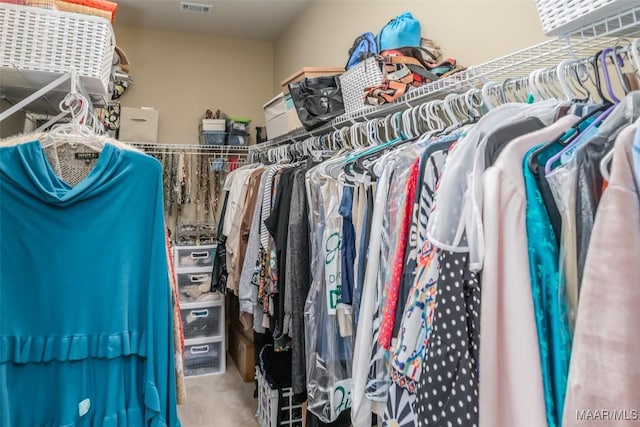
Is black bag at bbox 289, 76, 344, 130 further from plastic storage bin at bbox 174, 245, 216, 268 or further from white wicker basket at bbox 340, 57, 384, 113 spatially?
plastic storage bin at bbox 174, 245, 216, 268

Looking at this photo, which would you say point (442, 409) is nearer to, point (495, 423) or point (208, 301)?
point (495, 423)

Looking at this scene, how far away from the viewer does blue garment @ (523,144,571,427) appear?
0.64 metres

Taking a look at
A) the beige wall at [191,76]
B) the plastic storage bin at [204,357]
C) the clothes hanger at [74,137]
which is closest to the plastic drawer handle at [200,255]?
the plastic storage bin at [204,357]

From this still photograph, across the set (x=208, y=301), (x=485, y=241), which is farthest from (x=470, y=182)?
(x=208, y=301)

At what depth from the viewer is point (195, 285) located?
3127mm

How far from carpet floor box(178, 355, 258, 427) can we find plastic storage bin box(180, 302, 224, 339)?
0.32 m

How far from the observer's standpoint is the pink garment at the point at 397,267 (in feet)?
3.16

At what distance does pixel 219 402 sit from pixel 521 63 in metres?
2.56

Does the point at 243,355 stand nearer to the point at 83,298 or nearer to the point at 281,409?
the point at 281,409

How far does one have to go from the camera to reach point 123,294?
3.34 ft

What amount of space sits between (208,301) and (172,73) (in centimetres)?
212

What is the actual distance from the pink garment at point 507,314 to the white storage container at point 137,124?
3.11 m

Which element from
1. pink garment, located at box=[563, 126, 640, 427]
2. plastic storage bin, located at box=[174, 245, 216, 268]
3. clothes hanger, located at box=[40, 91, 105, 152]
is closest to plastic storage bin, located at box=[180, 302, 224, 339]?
plastic storage bin, located at box=[174, 245, 216, 268]

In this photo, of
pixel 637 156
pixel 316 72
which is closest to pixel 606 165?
pixel 637 156
